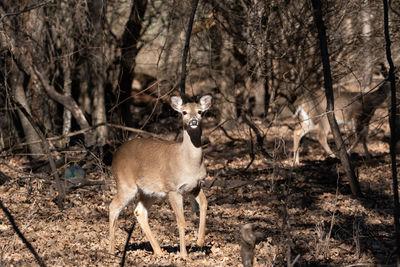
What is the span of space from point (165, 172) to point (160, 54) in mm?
2512

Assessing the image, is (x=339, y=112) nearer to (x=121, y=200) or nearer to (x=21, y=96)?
(x=21, y=96)

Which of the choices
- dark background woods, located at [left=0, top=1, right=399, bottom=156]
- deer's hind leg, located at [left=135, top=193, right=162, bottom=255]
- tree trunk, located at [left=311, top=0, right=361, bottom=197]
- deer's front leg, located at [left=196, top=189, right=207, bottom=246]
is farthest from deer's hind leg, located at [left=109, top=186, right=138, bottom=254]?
tree trunk, located at [left=311, top=0, right=361, bottom=197]

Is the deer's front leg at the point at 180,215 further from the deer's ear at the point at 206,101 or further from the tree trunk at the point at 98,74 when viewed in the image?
the tree trunk at the point at 98,74

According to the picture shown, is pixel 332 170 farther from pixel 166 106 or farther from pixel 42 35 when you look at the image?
pixel 166 106

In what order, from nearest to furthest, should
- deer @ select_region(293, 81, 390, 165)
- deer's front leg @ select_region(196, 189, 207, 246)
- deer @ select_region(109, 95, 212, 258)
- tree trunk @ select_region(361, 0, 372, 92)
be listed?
deer @ select_region(109, 95, 212, 258), deer's front leg @ select_region(196, 189, 207, 246), tree trunk @ select_region(361, 0, 372, 92), deer @ select_region(293, 81, 390, 165)

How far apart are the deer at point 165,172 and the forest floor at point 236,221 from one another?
1.33 ft

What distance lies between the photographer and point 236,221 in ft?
25.4

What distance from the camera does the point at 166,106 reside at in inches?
669

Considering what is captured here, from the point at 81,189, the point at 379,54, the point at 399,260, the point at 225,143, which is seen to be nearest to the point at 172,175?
the point at 399,260

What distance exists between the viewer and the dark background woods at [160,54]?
916 cm

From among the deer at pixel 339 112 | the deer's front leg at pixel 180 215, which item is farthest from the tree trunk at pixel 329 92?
the deer at pixel 339 112

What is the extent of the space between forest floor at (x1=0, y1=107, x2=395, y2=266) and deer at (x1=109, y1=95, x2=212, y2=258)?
0.41 metres

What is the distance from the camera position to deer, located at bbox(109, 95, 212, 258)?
6.05m

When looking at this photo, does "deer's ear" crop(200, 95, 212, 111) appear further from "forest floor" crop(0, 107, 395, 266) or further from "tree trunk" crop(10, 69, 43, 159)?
"tree trunk" crop(10, 69, 43, 159)
